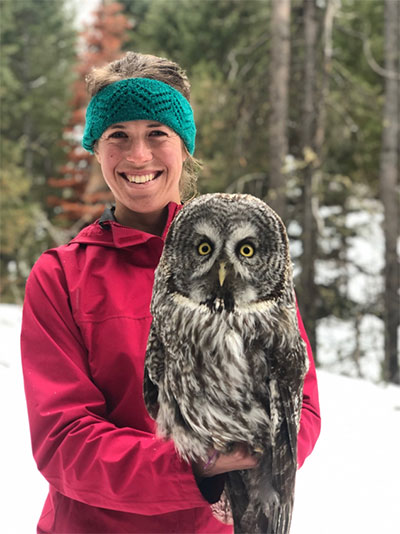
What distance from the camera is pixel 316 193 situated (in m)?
7.26

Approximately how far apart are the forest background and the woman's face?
17.8ft

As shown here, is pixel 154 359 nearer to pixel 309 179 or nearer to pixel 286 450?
pixel 286 450

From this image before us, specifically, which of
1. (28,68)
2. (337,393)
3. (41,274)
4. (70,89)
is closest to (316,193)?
(337,393)

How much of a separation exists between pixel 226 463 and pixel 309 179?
641 centimetres

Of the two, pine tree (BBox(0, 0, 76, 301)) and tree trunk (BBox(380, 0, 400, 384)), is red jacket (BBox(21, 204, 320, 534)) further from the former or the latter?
pine tree (BBox(0, 0, 76, 301))

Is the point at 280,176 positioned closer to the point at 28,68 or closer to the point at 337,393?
the point at 337,393

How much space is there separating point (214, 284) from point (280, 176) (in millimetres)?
5844

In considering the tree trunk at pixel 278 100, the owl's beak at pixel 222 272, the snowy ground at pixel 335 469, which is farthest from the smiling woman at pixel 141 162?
the tree trunk at pixel 278 100

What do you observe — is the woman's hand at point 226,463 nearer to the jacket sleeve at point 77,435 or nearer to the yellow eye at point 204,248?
the jacket sleeve at point 77,435

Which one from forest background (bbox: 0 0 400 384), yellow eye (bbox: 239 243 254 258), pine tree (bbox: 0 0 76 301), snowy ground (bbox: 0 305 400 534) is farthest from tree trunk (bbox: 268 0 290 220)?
pine tree (bbox: 0 0 76 301)

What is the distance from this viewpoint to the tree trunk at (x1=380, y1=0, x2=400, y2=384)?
725 centimetres

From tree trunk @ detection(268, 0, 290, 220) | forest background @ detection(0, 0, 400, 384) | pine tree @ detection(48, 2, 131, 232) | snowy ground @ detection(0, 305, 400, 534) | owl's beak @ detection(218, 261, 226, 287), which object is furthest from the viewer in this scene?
pine tree @ detection(48, 2, 131, 232)

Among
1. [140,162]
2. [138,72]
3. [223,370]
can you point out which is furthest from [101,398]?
[138,72]

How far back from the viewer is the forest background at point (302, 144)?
722 centimetres
